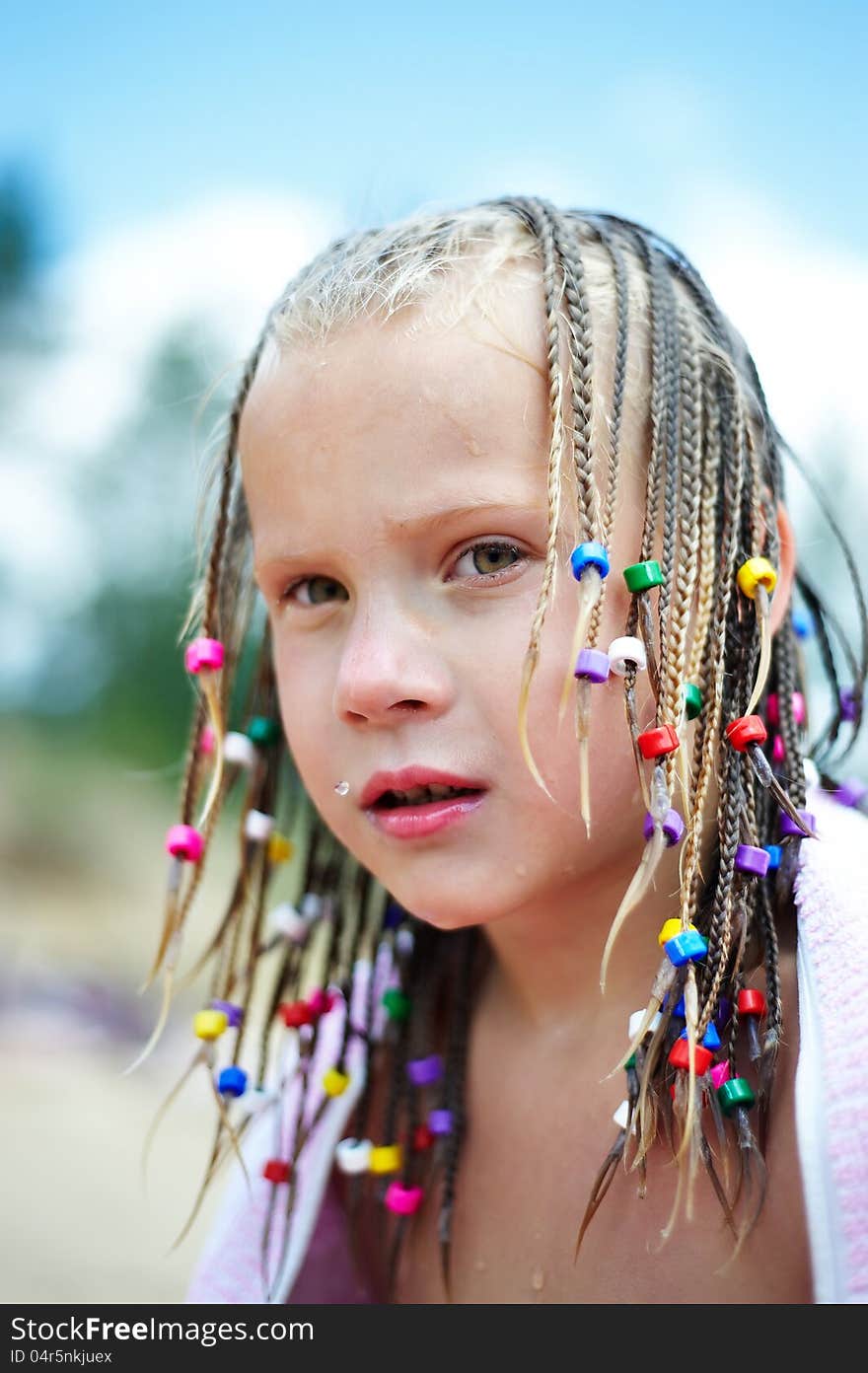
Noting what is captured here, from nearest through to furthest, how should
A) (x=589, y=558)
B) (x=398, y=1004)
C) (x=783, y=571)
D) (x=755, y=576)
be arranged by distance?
(x=589, y=558)
(x=755, y=576)
(x=783, y=571)
(x=398, y=1004)

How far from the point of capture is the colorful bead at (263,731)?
5.02 ft

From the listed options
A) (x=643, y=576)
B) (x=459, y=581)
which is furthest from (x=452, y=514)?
(x=643, y=576)

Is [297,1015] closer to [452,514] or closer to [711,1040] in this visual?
[711,1040]

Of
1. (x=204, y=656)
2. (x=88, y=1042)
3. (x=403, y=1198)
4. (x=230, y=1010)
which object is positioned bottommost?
(x=403, y=1198)

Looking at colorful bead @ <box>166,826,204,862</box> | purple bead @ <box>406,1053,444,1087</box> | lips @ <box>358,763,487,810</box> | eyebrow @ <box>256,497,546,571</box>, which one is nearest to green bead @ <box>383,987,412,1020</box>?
purple bead @ <box>406,1053,444,1087</box>

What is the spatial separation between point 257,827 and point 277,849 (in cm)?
5

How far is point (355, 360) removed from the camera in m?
1.15

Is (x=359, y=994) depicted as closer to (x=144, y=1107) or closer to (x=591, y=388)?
(x=591, y=388)

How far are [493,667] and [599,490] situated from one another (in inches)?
7.4

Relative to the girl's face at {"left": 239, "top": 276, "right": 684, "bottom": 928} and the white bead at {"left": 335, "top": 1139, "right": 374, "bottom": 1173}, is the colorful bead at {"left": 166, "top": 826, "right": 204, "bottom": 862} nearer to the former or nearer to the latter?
the girl's face at {"left": 239, "top": 276, "right": 684, "bottom": 928}

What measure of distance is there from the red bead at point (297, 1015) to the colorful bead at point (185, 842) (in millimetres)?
234

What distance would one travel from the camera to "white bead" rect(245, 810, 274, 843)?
150 centimetres

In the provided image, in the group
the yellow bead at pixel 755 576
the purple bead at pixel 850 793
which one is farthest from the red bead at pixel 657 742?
the purple bead at pixel 850 793

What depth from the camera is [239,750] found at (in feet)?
4.95
